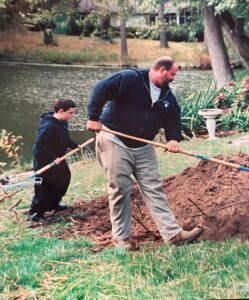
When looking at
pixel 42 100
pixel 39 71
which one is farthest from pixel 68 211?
pixel 39 71

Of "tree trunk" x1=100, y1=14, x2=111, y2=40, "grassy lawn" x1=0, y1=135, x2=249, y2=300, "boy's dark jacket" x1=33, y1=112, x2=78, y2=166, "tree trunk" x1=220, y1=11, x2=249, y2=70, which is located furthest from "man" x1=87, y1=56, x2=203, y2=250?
"tree trunk" x1=100, y1=14, x2=111, y2=40

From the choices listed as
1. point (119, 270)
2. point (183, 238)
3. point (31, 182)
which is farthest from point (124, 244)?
point (31, 182)

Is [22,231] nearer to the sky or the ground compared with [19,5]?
nearer to the ground

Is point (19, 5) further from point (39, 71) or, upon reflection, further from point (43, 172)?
point (43, 172)

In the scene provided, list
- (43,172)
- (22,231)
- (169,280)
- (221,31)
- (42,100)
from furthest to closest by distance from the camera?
1. (42,100)
2. (221,31)
3. (43,172)
4. (22,231)
5. (169,280)

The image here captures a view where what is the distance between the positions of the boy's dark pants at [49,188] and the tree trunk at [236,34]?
42.1ft

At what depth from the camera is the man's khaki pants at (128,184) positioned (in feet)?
18.2

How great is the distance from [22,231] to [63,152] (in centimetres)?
112

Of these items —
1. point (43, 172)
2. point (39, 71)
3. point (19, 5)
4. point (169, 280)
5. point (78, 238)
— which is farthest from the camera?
point (39, 71)

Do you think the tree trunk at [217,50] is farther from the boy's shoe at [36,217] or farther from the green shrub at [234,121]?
the boy's shoe at [36,217]

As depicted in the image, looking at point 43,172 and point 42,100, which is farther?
point 42,100

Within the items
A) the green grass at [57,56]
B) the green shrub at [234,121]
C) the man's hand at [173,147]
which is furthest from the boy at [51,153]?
the green grass at [57,56]

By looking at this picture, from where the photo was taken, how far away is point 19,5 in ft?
94.7

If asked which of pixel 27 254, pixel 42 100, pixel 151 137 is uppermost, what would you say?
pixel 151 137
